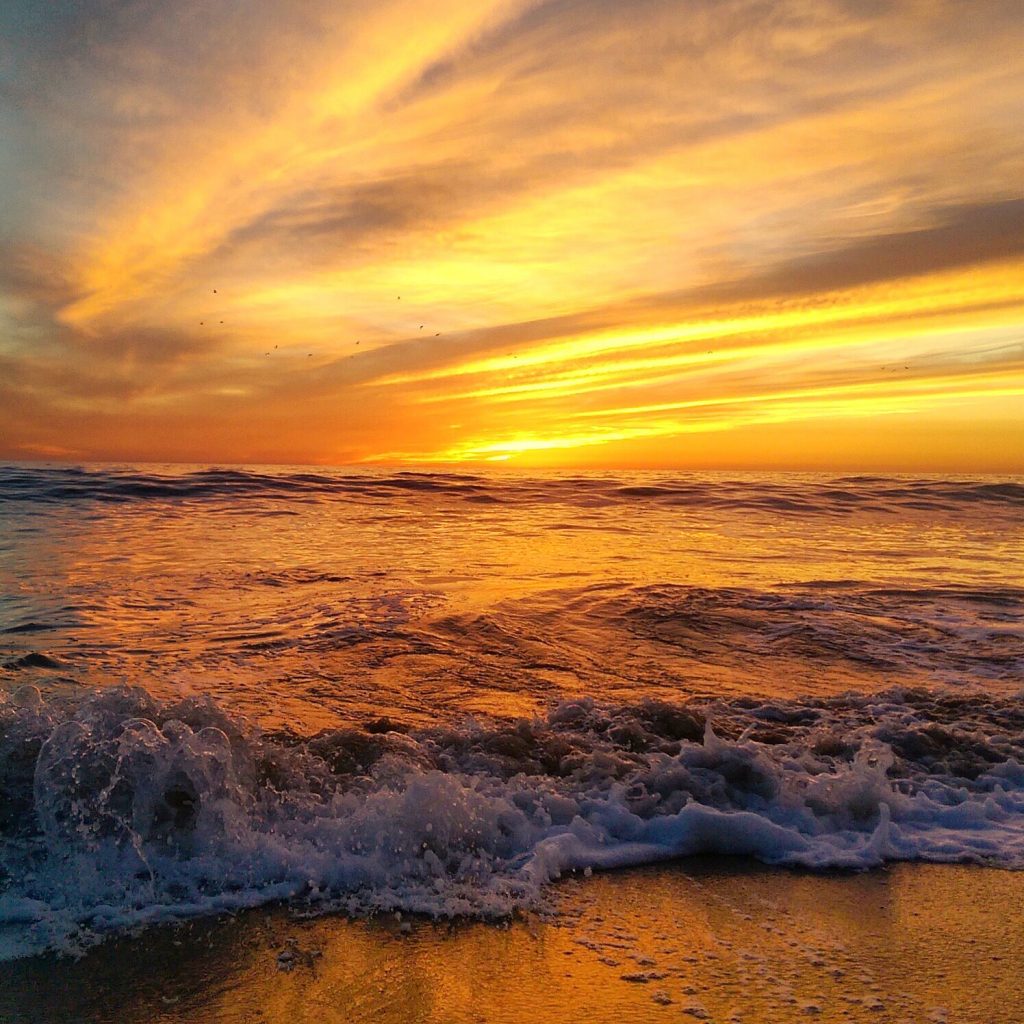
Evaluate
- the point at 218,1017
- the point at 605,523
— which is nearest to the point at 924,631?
the point at 218,1017

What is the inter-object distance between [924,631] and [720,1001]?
22.8 feet

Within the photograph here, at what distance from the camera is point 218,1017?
8.69 ft

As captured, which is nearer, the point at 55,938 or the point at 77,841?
the point at 55,938

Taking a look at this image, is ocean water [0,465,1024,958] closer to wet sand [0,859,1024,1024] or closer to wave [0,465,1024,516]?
wet sand [0,859,1024,1024]

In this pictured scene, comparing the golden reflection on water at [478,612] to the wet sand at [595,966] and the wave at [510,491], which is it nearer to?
the wet sand at [595,966]

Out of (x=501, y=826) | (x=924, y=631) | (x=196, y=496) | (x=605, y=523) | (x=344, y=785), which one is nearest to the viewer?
(x=501, y=826)

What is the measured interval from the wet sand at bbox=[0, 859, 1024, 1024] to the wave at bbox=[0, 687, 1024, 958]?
211 millimetres

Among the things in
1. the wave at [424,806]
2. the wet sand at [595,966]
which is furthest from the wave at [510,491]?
the wet sand at [595,966]

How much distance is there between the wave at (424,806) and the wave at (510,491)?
19116mm

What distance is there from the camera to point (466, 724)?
17.9 ft

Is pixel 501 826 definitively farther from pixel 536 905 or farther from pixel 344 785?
pixel 344 785

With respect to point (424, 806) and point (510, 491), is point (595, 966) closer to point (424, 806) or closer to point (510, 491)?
point (424, 806)

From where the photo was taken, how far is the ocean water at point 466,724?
12.1 ft

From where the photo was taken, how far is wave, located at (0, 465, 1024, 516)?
2403 centimetres
